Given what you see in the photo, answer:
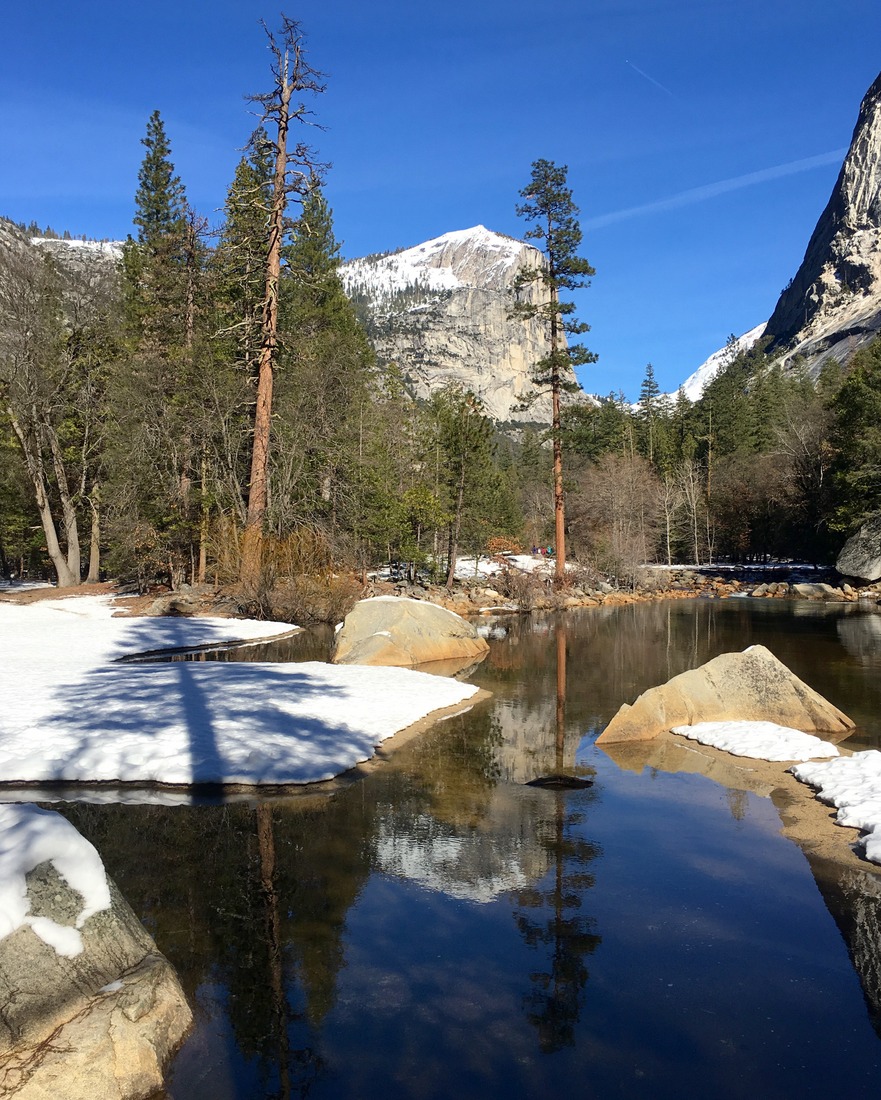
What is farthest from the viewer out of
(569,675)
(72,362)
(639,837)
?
(72,362)

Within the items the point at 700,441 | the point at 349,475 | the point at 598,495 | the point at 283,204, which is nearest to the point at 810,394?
the point at 700,441

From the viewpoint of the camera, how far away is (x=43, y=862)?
357 cm

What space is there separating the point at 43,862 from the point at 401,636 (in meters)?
11.5

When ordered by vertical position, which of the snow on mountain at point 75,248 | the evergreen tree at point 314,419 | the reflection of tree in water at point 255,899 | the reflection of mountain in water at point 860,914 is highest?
the snow on mountain at point 75,248

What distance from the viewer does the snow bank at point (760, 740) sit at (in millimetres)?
8727

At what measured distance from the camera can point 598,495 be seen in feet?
168

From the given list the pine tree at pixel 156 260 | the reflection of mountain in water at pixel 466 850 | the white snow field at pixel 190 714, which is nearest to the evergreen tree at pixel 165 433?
the pine tree at pixel 156 260

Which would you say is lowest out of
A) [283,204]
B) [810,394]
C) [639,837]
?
[639,837]

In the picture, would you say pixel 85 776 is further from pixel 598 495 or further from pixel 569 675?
pixel 598 495

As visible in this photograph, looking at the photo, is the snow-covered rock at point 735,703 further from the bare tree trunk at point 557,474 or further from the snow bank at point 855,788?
the bare tree trunk at point 557,474

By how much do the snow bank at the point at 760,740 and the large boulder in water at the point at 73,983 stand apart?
714 centimetres

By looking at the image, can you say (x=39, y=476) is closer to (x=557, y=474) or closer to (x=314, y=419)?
(x=314, y=419)

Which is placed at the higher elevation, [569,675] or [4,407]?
[4,407]

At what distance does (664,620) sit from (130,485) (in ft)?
58.6
